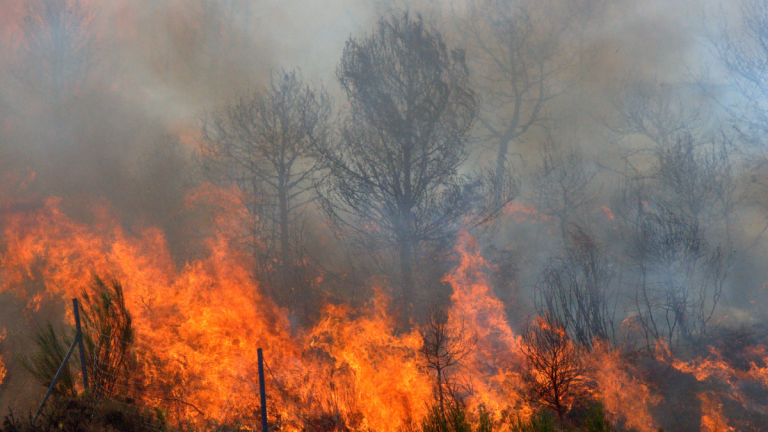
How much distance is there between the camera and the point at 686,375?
35.8 feet

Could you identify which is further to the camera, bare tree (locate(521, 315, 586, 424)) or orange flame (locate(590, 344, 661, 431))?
orange flame (locate(590, 344, 661, 431))

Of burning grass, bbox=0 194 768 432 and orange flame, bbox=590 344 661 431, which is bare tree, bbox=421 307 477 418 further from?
orange flame, bbox=590 344 661 431

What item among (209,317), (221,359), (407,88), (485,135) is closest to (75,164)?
(209,317)

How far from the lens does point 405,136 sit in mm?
12086

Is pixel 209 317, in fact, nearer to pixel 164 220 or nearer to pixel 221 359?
pixel 221 359

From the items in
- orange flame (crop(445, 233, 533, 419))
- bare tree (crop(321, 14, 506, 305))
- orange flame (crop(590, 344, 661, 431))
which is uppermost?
bare tree (crop(321, 14, 506, 305))

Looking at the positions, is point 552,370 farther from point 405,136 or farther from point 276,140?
point 276,140

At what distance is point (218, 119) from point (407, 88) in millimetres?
8119

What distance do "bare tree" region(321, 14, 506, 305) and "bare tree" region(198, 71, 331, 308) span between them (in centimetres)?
351

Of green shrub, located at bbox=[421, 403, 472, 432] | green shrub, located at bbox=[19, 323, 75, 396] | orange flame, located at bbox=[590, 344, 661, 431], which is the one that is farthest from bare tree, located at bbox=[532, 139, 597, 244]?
green shrub, located at bbox=[19, 323, 75, 396]

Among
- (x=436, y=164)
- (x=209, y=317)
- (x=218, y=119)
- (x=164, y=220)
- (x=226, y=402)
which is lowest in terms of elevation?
(x=226, y=402)

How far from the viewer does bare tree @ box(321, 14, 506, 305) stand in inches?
474

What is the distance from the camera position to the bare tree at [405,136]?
1203 centimetres

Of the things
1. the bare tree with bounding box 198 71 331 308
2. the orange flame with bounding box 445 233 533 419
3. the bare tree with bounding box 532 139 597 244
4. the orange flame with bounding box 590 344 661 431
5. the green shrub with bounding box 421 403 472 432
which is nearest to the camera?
the green shrub with bounding box 421 403 472 432
